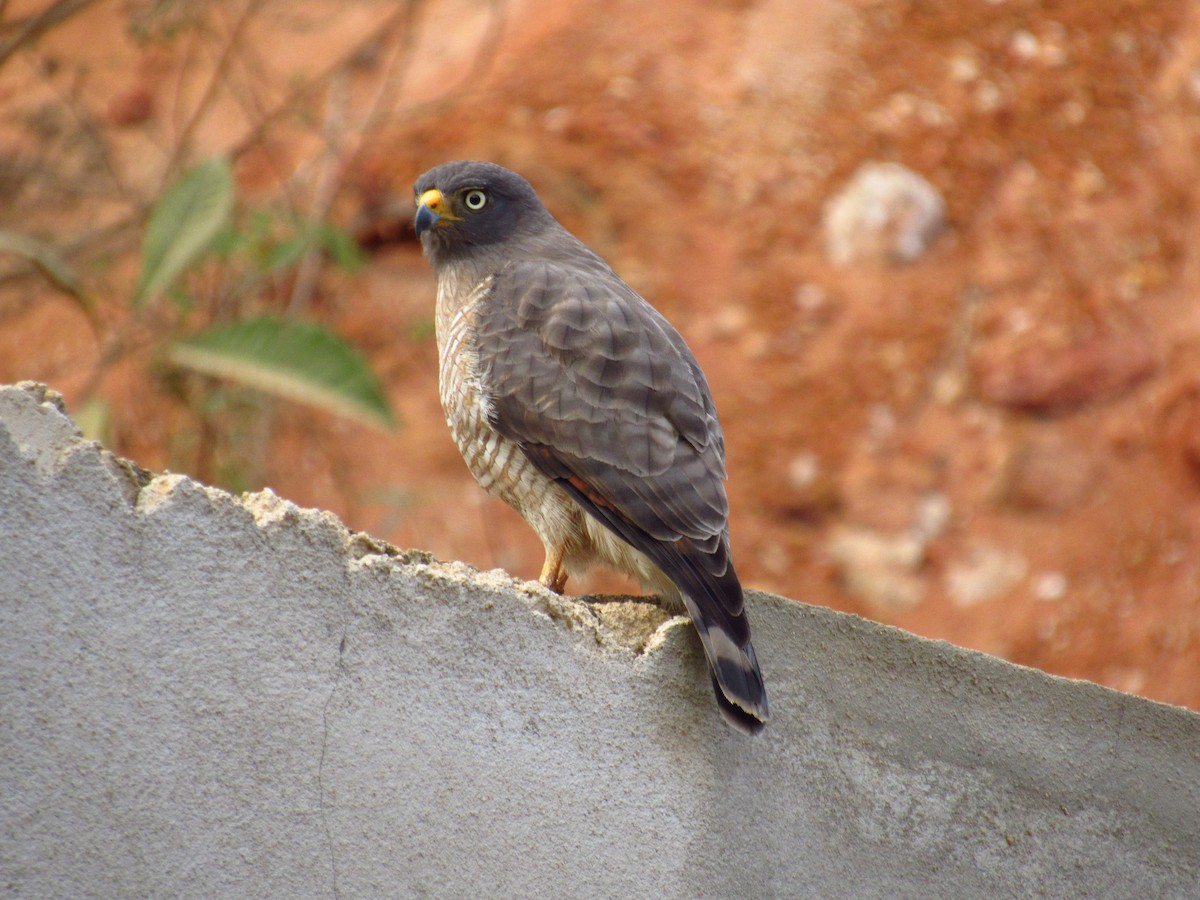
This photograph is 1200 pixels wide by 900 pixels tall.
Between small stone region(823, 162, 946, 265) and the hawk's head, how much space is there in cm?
424

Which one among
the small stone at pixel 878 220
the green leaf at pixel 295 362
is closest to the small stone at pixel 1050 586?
the small stone at pixel 878 220

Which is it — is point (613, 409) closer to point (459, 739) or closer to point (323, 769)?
point (459, 739)

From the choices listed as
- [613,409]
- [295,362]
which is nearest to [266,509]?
[613,409]

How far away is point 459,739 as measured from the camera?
2.60m

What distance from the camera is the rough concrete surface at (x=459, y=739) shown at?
7.68 feet

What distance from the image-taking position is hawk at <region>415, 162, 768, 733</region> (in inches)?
125

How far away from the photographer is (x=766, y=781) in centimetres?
282

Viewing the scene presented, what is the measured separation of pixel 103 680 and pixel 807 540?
18.6 feet

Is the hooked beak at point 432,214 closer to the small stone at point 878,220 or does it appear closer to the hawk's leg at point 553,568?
the hawk's leg at point 553,568

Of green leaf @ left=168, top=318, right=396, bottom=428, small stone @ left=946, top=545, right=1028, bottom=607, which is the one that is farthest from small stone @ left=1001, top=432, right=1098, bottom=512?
green leaf @ left=168, top=318, right=396, bottom=428

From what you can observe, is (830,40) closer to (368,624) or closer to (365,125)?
(365,125)

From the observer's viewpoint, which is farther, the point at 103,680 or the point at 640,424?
the point at 640,424

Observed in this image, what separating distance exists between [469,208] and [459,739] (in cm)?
193

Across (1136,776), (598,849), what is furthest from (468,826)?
(1136,776)
